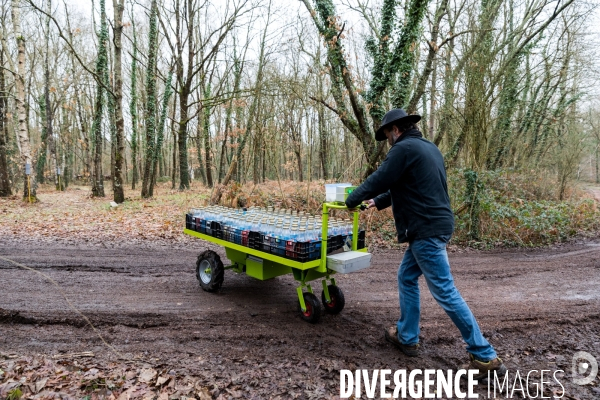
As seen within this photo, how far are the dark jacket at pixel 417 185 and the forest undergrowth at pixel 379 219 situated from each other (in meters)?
4.83

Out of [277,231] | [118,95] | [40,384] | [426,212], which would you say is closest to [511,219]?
[426,212]

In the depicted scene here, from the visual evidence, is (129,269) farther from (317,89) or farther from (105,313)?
(317,89)

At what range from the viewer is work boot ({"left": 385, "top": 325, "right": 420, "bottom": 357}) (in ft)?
11.4

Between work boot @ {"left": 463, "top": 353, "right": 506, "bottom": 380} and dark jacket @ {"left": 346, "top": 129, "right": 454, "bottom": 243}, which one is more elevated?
dark jacket @ {"left": 346, "top": 129, "right": 454, "bottom": 243}

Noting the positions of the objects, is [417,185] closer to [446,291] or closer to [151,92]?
[446,291]

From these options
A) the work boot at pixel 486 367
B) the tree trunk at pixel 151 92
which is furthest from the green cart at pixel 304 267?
the tree trunk at pixel 151 92

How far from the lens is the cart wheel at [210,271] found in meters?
4.88

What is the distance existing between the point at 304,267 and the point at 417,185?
4.57ft

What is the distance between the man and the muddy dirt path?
0.43 metres

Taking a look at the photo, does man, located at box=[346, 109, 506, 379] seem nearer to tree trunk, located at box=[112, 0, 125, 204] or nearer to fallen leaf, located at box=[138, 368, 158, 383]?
fallen leaf, located at box=[138, 368, 158, 383]

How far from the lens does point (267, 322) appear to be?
409 cm

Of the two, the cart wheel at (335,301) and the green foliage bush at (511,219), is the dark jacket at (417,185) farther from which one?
the green foliage bush at (511,219)

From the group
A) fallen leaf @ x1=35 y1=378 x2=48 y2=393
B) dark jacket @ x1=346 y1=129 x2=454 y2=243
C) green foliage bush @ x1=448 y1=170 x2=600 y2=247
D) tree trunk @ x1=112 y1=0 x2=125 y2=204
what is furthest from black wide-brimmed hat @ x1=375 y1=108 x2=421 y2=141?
tree trunk @ x1=112 y1=0 x2=125 y2=204

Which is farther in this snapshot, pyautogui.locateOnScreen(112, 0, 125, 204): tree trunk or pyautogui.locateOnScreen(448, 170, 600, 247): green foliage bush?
pyautogui.locateOnScreen(112, 0, 125, 204): tree trunk
